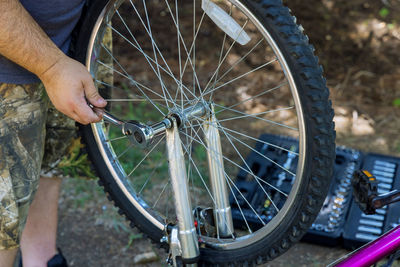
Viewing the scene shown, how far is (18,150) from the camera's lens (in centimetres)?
126

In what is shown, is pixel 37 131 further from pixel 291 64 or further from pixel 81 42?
pixel 291 64

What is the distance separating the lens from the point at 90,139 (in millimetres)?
1488

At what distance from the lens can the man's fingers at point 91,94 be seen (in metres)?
1.14

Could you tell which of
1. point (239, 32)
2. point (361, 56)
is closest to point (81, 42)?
point (239, 32)

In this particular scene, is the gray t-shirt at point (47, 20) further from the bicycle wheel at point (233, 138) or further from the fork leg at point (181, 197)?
the fork leg at point (181, 197)

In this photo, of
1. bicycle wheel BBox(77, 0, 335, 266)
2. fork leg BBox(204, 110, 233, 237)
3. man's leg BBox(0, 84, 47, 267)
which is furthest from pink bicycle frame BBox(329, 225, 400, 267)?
man's leg BBox(0, 84, 47, 267)

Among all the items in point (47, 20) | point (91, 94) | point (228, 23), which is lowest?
point (91, 94)

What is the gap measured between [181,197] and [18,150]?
0.43 m

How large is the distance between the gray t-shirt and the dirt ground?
0.81m

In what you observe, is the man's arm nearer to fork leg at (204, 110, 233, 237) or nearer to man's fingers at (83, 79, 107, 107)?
man's fingers at (83, 79, 107, 107)

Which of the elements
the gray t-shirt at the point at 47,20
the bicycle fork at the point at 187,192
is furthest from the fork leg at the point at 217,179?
the gray t-shirt at the point at 47,20

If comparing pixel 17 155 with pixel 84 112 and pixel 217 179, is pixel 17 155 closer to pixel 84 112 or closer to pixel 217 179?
pixel 84 112

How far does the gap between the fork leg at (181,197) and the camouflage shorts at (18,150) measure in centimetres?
38

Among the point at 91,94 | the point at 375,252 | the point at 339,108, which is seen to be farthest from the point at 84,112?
the point at 339,108
